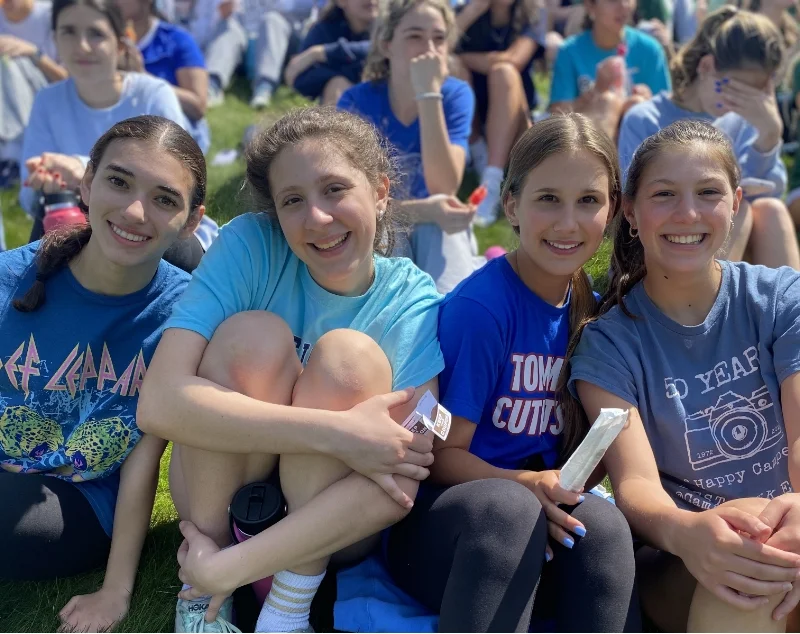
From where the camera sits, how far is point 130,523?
95.1 inches

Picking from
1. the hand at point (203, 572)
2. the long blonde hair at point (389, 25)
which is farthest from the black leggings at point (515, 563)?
the long blonde hair at point (389, 25)

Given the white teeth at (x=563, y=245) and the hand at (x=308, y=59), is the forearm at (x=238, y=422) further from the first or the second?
the hand at (x=308, y=59)

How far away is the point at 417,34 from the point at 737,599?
303cm

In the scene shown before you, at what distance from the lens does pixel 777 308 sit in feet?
7.64

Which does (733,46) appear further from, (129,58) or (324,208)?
(129,58)

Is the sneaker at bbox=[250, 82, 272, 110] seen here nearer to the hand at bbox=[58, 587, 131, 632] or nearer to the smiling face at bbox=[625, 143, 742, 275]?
the smiling face at bbox=[625, 143, 742, 275]

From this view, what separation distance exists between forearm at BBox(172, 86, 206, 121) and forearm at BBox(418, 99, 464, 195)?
208cm

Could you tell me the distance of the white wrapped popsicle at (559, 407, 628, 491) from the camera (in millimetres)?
1893

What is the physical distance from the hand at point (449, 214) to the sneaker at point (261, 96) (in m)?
3.21

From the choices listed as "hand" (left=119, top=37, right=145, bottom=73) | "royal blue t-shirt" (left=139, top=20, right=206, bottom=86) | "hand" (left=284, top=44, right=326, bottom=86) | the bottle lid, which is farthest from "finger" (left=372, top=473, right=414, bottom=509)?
"royal blue t-shirt" (left=139, top=20, right=206, bottom=86)

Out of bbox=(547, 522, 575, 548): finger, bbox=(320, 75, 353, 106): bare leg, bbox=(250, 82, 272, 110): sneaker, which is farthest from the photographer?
bbox=(250, 82, 272, 110): sneaker

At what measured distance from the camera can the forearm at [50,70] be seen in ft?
18.6

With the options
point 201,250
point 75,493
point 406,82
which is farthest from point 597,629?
point 406,82

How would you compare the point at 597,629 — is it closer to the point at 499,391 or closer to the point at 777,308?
the point at 499,391
